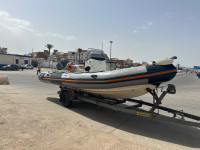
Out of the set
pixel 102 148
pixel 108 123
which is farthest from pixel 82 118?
pixel 102 148

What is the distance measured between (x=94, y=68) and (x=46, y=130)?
3466 mm

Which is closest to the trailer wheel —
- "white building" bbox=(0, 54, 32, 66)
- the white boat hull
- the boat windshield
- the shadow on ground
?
the shadow on ground

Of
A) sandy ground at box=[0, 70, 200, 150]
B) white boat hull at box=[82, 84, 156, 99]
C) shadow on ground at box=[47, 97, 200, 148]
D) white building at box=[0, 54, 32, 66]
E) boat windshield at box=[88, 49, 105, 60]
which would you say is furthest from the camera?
white building at box=[0, 54, 32, 66]

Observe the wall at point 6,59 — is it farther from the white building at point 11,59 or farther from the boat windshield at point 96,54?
the boat windshield at point 96,54

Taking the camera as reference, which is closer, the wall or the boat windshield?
the boat windshield

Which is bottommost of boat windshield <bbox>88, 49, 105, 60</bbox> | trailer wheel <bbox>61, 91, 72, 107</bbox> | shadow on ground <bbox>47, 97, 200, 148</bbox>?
shadow on ground <bbox>47, 97, 200, 148</bbox>

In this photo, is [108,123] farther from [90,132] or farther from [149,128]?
[149,128]

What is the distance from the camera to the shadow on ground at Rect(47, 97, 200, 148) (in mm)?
3901

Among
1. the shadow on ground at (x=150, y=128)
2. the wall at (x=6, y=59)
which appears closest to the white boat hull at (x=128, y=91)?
the shadow on ground at (x=150, y=128)

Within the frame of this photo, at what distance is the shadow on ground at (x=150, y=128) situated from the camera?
12.8 ft

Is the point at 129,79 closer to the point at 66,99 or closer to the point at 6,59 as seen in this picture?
the point at 66,99

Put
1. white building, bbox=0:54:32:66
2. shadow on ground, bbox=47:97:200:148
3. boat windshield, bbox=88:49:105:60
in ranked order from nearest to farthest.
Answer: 1. shadow on ground, bbox=47:97:200:148
2. boat windshield, bbox=88:49:105:60
3. white building, bbox=0:54:32:66

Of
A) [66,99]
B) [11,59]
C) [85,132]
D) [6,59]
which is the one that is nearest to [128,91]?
[85,132]

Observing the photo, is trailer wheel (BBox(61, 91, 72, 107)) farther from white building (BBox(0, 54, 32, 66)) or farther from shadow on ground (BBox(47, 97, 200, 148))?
white building (BBox(0, 54, 32, 66))
